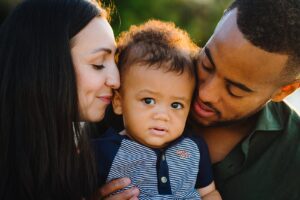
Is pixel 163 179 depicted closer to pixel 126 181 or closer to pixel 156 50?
pixel 126 181

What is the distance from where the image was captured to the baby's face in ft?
9.10

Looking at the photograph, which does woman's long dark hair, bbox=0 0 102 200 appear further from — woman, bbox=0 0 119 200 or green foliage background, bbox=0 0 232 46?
green foliage background, bbox=0 0 232 46

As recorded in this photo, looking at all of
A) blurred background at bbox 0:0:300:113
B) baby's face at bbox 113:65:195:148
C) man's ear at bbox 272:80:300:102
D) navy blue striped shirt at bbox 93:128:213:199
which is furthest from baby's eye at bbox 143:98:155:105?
blurred background at bbox 0:0:300:113

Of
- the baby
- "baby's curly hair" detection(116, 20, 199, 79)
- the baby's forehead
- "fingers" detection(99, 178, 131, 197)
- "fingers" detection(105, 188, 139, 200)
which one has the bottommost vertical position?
"fingers" detection(105, 188, 139, 200)

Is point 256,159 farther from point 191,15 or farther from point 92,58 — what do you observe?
point 191,15

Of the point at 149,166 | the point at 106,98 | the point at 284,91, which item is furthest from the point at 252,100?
the point at 106,98

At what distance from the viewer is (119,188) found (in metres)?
2.73

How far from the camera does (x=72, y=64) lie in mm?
2705

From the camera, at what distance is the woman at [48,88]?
2650 mm

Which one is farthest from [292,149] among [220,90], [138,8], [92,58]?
[138,8]

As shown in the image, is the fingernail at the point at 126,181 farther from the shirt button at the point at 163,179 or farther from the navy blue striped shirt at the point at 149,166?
the shirt button at the point at 163,179

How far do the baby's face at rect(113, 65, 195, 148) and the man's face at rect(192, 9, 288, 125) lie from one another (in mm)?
280

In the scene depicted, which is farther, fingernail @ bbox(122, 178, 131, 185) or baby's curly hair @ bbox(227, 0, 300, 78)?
baby's curly hair @ bbox(227, 0, 300, 78)

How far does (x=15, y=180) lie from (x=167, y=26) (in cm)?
134
